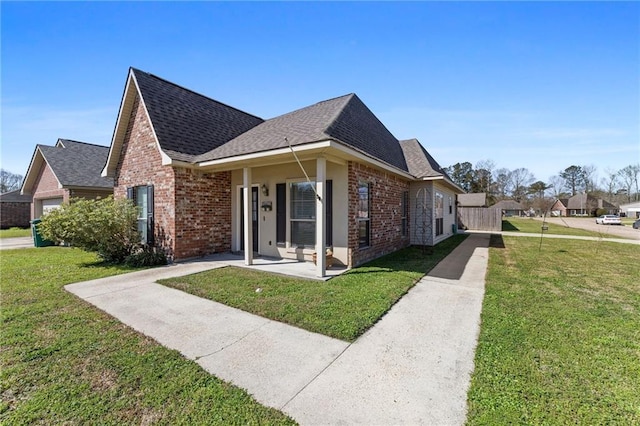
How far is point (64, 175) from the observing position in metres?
14.3

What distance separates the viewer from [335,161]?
707 cm

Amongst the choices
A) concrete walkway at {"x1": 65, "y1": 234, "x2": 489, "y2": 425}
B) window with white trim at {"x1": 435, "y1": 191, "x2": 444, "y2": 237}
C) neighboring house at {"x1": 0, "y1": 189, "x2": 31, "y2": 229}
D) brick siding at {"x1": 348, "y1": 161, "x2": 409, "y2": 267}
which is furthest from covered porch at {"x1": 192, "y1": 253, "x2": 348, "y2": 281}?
neighboring house at {"x1": 0, "y1": 189, "x2": 31, "y2": 229}

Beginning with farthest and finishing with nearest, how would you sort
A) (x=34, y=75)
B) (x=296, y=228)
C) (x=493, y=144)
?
(x=493, y=144) → (x=296, y=228) → (x=34, y=75)

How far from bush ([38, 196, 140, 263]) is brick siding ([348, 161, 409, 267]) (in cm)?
689

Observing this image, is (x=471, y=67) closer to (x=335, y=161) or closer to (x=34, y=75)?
(x=335, y=161)

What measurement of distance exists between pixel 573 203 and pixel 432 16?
74474mm

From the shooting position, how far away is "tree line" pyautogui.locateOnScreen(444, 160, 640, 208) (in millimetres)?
55312

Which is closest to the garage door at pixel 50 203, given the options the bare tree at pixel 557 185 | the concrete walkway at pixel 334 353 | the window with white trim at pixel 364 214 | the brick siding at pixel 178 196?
the brick siding at pixel 178 196

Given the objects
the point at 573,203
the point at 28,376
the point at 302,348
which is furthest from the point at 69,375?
the point at 573,203

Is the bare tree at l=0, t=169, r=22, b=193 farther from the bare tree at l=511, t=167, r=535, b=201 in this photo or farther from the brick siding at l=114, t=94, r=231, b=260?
the bare tree at l=511, t=167, r=535, b=201

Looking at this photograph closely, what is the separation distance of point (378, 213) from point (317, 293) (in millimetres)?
4462

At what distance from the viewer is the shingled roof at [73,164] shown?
47.3ft

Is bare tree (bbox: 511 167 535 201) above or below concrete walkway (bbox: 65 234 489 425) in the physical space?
above

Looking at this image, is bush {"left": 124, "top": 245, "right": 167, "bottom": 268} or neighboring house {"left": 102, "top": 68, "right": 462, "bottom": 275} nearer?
neighboring house {"left": 102, "top": 68, "right": 462, "bottom": 275}
